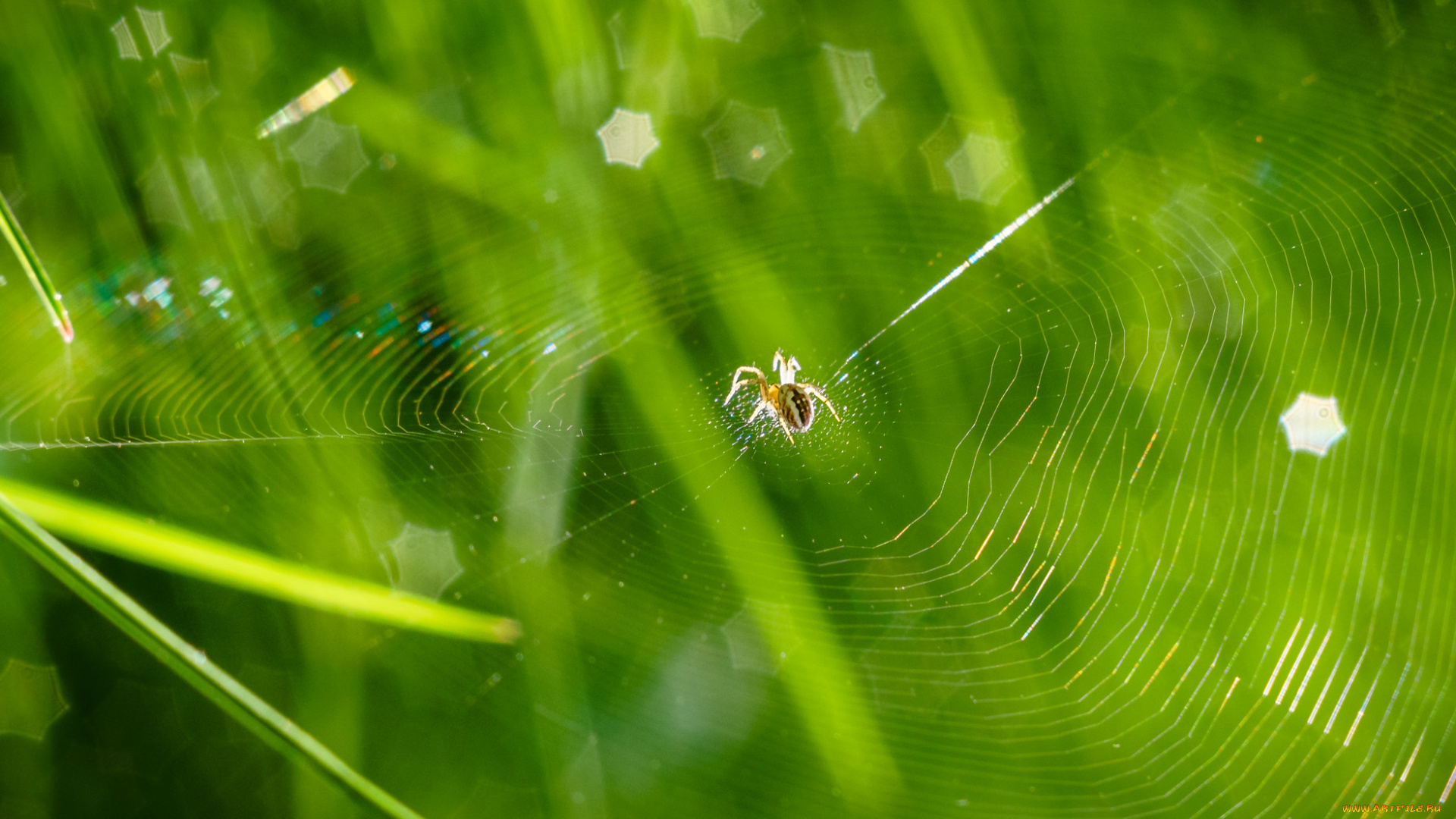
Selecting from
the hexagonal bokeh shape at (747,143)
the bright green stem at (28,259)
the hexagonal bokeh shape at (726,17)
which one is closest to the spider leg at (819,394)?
the hexagonal bokeh shape at (747,143)

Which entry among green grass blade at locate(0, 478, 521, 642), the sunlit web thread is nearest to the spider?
the sunlit web thread

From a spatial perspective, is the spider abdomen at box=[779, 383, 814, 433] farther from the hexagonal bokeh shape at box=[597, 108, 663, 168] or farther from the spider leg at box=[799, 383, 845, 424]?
the hexagonal bokeh shape at box=[597, 108, 663, 168]

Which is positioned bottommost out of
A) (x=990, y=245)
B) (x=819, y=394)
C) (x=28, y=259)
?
(x=28, y=259)

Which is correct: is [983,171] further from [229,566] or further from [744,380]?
[229,566]

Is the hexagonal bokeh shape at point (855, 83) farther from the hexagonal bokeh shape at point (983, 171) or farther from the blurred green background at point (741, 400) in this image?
the hexagonal bokeh shape at point (983, 171)

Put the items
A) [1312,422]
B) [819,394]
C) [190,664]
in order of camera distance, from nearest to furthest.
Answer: [190,664], [1312,422], [819,394]

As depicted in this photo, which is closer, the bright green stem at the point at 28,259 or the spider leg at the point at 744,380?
the bright green stem at the point at 28,259

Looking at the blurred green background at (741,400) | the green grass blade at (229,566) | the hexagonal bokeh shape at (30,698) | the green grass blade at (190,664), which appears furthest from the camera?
the blurred green background at (741,400)

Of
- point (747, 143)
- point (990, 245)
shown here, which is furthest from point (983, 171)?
point (747, 143)
